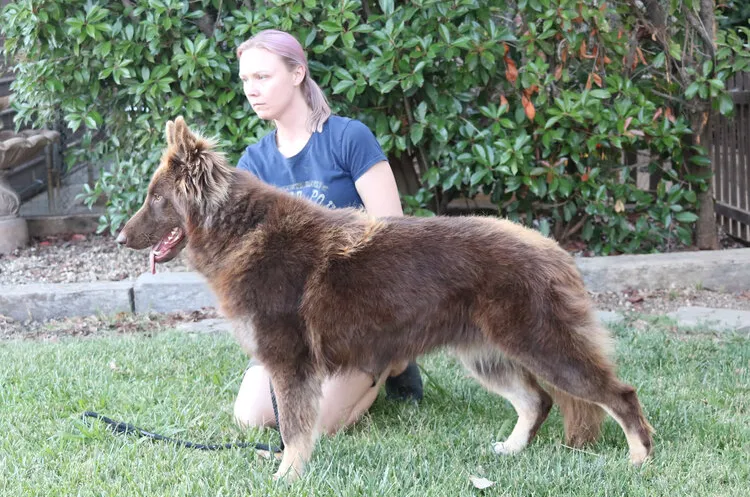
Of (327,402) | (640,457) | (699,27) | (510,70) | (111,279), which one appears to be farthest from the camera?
(111,279)

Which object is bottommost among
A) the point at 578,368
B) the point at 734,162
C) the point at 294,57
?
the point at 734,162

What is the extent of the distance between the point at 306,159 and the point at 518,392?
1.67 m

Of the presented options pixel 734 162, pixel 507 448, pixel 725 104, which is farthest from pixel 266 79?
pixel 734 162

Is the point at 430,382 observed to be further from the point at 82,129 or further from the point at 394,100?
the point at 82,129

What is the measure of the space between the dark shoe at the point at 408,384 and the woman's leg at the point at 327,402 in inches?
13.9

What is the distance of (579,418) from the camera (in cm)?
386

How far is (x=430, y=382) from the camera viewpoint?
197 inches

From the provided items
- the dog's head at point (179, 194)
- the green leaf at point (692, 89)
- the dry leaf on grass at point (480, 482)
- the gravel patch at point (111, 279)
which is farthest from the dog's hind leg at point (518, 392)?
the green leaf at point (692, 89)

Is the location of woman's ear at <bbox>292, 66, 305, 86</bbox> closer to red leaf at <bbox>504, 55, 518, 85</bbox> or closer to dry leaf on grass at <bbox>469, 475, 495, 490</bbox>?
dry leaf on grass at <bbox>469, 475, 495, 490</bbox>

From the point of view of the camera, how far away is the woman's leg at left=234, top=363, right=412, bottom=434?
429cm

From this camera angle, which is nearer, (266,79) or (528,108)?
(266,79)

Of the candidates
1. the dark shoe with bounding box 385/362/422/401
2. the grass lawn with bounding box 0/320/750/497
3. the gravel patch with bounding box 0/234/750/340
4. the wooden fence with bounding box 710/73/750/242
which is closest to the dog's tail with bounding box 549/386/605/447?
the grass lawn with bounding box 0/320/750/497

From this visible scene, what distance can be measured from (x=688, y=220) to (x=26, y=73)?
6.20 m

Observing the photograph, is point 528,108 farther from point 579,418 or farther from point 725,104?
point 579,418
